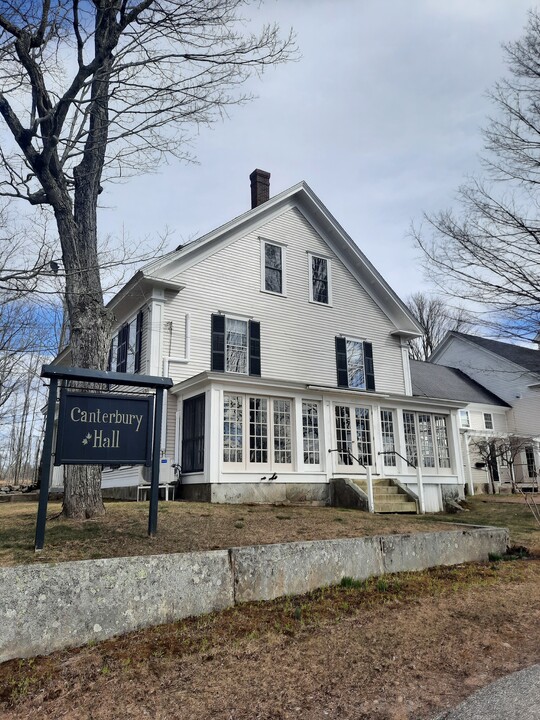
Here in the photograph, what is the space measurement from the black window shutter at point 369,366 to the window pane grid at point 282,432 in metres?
4.76

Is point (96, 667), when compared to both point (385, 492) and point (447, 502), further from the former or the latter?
point (447, 502)

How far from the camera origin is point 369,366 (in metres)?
16.8

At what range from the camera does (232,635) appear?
3.77 m

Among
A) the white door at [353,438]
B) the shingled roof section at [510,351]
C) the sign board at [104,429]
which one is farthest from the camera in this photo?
the shingled roof section at [510,351]

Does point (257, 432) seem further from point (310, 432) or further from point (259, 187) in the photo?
point (259, 187)

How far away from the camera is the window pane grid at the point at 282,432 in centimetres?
1224

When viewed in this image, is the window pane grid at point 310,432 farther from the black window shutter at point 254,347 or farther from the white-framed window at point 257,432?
the black window shutter at point 254,347

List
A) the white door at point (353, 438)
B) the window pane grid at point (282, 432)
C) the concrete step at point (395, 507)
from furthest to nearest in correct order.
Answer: the white door at point (353, 438)
the window pane grid at point (282, 432)
the concrete step at point (395, 507)

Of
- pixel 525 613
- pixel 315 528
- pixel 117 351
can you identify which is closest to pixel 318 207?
pixel 117 351

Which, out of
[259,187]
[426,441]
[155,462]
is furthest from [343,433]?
[259,187]

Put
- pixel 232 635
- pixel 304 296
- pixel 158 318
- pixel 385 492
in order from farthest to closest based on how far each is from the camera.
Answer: pixel 304 296 < pixel 158 318 < pixel 385 492 < pixel 232 635

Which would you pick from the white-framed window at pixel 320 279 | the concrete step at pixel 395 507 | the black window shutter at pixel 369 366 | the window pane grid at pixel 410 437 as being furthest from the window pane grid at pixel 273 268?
the concrete step at pixel 395 507

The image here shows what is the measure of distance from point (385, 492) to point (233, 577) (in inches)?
335

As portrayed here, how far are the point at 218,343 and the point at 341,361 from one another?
432cm
